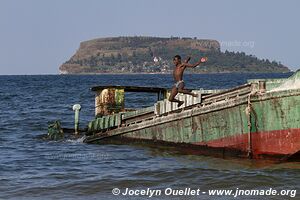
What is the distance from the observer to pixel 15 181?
495 inches

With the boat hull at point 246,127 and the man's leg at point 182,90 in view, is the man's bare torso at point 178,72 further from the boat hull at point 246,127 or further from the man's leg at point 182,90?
the boat hull at point 246,127

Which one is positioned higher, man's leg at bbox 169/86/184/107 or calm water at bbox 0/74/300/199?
man's leg at bbox 169/86/184/107

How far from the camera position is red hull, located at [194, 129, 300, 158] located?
1288 centimetres

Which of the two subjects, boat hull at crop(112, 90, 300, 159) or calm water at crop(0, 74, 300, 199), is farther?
boat hull at crop(112, 90, 300, 159)

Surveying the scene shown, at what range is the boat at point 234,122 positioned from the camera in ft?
42.3

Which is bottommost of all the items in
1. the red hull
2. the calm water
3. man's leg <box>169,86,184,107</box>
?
the calm water

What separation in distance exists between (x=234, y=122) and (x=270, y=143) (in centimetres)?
97

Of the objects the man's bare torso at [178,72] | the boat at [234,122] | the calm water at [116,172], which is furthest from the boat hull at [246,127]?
the man's bare torso at [178,72]

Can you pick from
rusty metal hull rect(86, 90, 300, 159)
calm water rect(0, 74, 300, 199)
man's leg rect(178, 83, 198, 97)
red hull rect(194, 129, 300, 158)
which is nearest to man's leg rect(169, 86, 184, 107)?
man's leg rect(178, 83, 198, 97)

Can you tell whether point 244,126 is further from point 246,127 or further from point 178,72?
point 178,72

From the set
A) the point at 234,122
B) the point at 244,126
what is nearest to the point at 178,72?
the point at 234,122

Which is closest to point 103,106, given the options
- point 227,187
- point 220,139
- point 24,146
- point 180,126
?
point 24,146

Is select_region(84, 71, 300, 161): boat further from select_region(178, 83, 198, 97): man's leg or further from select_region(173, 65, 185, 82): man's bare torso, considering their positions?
select_region(173, 65, 185, 82): man's bare torso

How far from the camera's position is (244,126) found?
1354 cm
